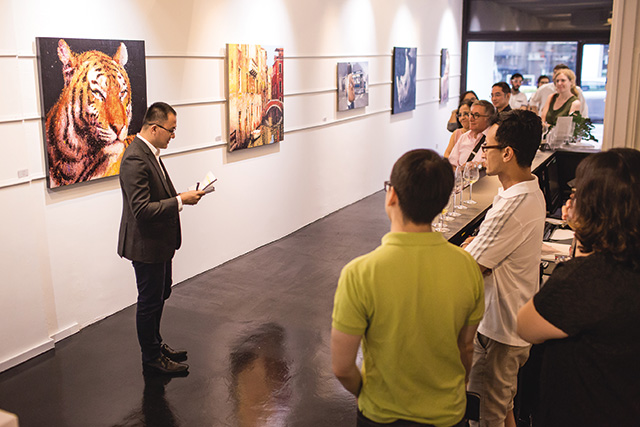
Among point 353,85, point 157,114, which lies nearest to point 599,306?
point 157,114

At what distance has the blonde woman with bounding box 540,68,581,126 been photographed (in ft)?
24.5

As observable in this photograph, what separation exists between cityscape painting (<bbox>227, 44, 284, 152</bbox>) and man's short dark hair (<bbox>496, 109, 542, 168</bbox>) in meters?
3.83

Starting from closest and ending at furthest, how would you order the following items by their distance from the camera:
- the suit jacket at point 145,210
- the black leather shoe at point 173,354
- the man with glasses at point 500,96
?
the suit jacket at point 145,210, the black leather shoe at point 173,354, the man with glasses at point 500,96

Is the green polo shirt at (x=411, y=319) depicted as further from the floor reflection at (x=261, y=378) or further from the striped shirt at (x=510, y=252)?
the floor reflection at (x=261, y=378)

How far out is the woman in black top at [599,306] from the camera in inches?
66.4

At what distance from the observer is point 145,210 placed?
3611 millimetres

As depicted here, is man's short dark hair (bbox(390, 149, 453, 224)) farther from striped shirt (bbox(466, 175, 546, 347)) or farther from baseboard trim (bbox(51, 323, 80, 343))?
baseboard trim (bbox(51, 323, 80, 343))

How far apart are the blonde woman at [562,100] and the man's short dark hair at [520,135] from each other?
5.32 m

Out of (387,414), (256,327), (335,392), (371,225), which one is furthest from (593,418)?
(371,225)

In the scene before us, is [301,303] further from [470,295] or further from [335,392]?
[470,295]

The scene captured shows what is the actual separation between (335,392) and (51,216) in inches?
89.5

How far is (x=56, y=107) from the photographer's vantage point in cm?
429

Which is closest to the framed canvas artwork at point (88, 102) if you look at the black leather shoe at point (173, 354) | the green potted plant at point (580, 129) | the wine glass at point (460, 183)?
the black leather shoe at point (173, 354)

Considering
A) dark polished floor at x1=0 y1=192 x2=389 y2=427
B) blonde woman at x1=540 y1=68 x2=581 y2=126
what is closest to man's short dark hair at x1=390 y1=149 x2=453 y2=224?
dark polished floor at x1=0 y1=192 x2=389 y2=427
